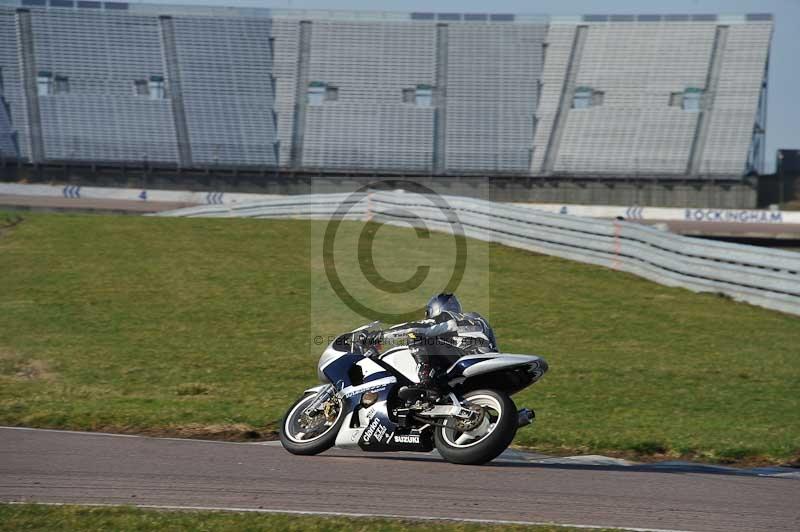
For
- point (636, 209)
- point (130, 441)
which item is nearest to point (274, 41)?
point (636, 209)

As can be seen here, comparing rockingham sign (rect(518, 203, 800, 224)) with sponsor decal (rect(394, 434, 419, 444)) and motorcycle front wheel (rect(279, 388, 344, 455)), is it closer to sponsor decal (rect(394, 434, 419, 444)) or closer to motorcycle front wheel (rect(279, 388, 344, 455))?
motorcycle front wheel (rect(279, 388, 344, 455))

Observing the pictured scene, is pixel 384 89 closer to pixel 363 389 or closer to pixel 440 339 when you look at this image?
pixel 363 389

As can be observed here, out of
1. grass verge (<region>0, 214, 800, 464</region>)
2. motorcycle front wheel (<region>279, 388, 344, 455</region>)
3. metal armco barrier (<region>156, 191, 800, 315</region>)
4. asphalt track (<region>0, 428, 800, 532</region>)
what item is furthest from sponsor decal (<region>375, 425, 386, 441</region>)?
metal armco barrier (<region>156, 191, 800, 315</region>)

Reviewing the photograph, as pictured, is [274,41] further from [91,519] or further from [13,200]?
[91,519]

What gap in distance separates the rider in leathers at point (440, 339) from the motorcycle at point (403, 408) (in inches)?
3.8

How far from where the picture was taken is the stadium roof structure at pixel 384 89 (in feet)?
152

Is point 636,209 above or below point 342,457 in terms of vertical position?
below

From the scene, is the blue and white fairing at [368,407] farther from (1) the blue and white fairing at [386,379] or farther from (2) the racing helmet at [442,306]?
(2) the racing helmet at [442,306]

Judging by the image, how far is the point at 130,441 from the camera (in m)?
8.40

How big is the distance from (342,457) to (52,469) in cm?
233

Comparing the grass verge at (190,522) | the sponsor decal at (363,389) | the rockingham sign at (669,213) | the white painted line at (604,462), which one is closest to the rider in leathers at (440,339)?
the sponsor decal at (363,389)

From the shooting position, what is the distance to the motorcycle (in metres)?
7.23

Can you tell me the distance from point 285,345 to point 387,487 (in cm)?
653

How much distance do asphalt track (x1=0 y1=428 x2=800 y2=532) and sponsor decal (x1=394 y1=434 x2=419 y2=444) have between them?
0.20m
